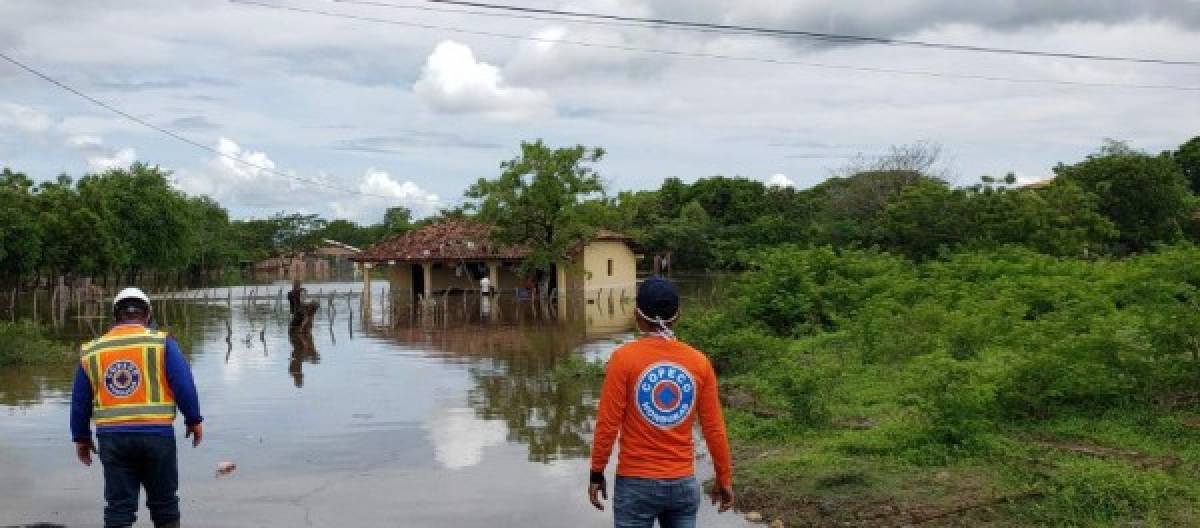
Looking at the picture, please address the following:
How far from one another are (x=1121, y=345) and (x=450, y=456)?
6.88 meters

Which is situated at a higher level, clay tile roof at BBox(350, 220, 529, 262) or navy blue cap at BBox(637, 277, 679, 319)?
clay tile roof at BBox(350, 220, 529, 262)

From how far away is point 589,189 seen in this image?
44.8m

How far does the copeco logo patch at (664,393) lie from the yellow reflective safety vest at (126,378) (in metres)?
3.13

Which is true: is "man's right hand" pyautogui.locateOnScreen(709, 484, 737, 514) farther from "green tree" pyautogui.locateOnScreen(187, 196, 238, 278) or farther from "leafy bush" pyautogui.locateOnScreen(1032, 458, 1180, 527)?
"green tree" pyautogui.locateOnScreen(187, 196, 238, 278)

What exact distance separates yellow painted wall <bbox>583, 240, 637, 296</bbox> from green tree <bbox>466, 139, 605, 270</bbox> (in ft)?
8.16

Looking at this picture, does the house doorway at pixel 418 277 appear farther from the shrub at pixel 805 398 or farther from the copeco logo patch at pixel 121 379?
the copeco logo patch at pixel 121 379

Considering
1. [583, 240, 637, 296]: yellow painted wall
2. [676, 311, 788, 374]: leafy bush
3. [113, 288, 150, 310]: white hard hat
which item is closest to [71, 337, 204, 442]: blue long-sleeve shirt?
[113, 288, 150, 310]: white hard hat

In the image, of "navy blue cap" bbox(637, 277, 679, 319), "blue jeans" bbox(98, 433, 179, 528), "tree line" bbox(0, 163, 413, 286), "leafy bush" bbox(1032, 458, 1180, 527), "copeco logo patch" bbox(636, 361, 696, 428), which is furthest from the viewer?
"tree line" bbox(0, 163, 413, 286)

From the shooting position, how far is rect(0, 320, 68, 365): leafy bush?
794 inches

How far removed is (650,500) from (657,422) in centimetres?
36

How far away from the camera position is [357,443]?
467 inches

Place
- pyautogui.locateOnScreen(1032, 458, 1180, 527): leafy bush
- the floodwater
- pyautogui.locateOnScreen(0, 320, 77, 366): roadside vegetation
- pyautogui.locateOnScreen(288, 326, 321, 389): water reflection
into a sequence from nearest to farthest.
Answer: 1. pyautogui.locateOnScreen(1032, 458, 1180, 527): leafy bush
2. the floodwater
3. pyautogui.locateOnScreen(288, 326, 321, 389): water reflection
4. pyautogui.locateOnScreen(0, 320, 77, 366): roadside vegetation

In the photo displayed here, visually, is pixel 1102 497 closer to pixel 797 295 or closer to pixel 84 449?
pixel 84 449

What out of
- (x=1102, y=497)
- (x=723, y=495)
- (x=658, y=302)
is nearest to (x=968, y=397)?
(x=1102, y=497)
